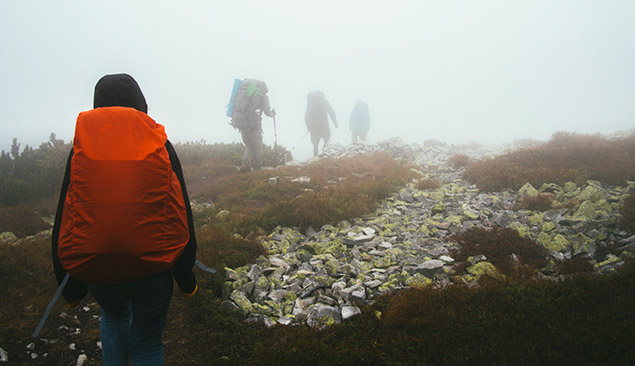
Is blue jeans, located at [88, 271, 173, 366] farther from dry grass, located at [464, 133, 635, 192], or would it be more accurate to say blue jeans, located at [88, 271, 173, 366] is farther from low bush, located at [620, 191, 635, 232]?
dry grass, located at [464, 133, 635, 192]

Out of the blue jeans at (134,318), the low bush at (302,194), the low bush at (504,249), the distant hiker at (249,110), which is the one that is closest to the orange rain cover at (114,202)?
the blue jeans at (134,318)

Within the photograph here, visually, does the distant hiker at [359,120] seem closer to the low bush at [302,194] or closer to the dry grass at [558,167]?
the low bush at [302,194]

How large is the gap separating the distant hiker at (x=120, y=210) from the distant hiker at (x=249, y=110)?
36.8 ft

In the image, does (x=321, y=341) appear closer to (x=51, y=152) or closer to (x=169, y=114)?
(x=51, y=152)

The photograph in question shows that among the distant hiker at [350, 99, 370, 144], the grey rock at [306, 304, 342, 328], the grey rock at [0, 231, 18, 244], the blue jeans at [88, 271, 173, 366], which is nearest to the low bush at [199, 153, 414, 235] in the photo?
the grey rock at [306, 304, 342, 328]

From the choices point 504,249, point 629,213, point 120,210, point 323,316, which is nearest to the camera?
point 120,210

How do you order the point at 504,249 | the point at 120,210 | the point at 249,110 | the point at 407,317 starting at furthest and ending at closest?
the point at 249,110 → the point at 504,249 → the point at 407,317 → the point at 120,210

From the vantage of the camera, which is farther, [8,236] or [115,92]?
[8,236]

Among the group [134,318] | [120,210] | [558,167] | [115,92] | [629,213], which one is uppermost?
[115,92]

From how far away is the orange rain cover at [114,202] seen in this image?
1.98 m

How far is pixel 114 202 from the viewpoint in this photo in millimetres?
1982

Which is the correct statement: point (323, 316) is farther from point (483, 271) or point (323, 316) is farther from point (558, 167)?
point (558, 167)

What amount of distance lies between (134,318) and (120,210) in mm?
1027

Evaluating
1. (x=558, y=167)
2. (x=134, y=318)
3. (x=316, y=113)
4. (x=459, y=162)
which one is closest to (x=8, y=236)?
(x=134, y=318)
